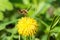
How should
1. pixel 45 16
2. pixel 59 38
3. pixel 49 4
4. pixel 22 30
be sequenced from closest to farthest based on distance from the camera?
pixel 22 30 → pixel 59 38 → pixel 45 16 → pixel 49 4

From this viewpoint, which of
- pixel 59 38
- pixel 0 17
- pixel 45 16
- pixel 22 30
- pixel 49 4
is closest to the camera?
pixel 22 30

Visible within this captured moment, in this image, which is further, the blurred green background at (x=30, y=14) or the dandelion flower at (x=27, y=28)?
the blurred green background at (x=30, y=14)

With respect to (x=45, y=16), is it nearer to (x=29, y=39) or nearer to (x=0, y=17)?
(x=0, y=17)

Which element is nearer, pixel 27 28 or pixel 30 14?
pixel 27 28

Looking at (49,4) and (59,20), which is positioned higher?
(49,4)

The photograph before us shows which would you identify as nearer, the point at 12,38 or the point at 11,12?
the point at 12,38

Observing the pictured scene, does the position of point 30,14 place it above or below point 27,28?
above

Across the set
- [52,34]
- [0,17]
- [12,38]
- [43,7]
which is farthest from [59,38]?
[43,7]

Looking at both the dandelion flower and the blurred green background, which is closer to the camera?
the dandelion flower
